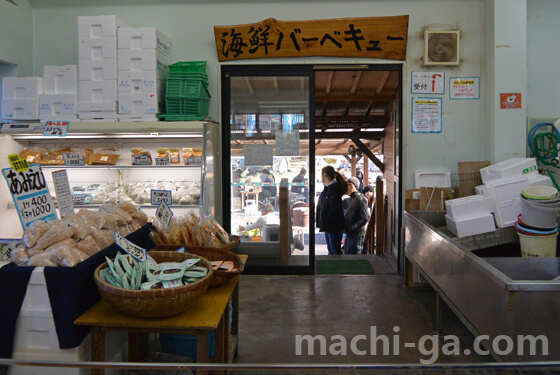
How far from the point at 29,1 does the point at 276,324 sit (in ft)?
16.2

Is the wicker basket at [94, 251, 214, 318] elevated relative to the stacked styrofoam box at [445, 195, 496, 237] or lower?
lower

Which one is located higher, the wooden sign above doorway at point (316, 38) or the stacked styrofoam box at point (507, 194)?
the wooden sign above doorway at point (316, 38)

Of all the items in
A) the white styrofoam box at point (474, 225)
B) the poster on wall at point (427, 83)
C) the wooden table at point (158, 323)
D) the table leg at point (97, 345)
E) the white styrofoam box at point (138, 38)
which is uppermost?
the white styrofoam box at point (138, 38)

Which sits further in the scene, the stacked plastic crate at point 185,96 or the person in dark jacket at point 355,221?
the person in dark jacket at point 355,221

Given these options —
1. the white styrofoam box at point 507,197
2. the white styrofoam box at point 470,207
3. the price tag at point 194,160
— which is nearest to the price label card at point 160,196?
the price tag at point 194,160

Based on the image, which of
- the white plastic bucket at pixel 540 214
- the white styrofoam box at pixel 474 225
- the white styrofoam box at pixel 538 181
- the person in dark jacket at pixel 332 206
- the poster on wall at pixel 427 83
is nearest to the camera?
the white plastic bucket at pixel 540 214

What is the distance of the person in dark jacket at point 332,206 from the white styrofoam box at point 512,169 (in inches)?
106

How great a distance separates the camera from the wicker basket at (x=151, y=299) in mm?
2002

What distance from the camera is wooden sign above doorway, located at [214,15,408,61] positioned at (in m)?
5.25

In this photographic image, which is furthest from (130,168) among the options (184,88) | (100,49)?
(100,49)

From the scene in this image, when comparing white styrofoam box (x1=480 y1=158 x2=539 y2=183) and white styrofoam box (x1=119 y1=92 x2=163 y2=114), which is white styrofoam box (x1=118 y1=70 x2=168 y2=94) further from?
white styrofoam box (x1=480 y1=158 x2=539 y2=183)

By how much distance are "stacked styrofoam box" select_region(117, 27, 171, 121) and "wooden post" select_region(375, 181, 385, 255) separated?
14.1 feet

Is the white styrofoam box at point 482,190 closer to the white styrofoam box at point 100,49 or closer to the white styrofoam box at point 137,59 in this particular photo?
the white styrofoam box at point 137,59

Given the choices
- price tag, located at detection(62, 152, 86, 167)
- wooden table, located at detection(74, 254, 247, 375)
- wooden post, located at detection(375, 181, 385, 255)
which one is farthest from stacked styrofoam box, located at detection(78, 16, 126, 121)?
wooden post, located at detection(375, 181, 385, 255)
